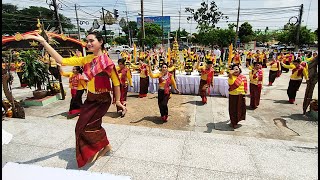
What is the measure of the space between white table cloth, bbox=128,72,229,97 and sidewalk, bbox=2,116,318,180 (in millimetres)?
5213

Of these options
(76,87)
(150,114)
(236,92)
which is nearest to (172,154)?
(236,92)

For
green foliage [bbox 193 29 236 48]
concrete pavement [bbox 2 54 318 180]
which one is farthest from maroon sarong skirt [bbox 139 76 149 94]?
green foliage [bbox 193 29 236 48]

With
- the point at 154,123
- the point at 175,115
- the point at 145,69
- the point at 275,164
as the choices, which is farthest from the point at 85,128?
the point at 145,69

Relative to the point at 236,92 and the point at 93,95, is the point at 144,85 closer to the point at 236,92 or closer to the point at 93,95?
the point at 236,92

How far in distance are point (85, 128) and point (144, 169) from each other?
0.84m

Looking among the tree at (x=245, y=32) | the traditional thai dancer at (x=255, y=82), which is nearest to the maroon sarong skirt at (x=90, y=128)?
the traditional thai dancer at (x=255, y=82)

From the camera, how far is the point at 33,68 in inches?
271

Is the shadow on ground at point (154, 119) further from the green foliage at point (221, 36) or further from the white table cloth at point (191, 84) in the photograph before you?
the green foliage at point (221, 36)

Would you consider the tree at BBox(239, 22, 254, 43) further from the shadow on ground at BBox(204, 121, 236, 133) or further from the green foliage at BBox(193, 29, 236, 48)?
the shadow on ground at BBox(204, 121, 236, 133)

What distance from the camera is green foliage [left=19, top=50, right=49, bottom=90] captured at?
6.83 metres

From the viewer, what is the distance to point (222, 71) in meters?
9.49

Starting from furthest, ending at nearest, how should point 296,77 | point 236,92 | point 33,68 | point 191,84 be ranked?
point 191,84
point 296,77
point 33,68
point 236,92

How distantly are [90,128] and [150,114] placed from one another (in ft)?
12.7

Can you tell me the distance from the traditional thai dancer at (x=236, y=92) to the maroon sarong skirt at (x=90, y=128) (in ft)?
10.0
